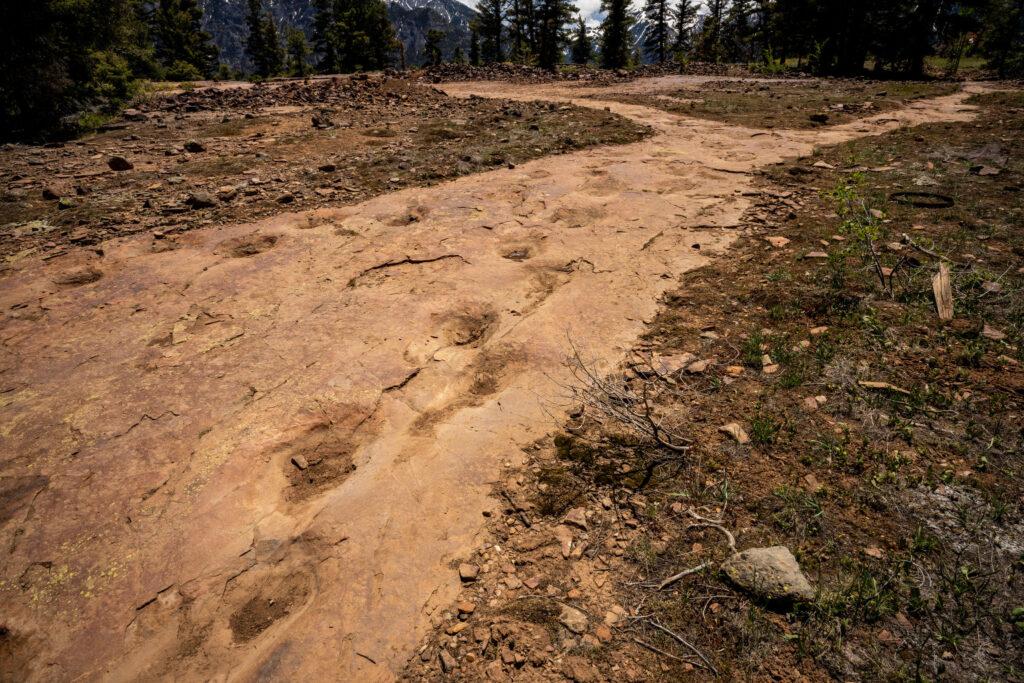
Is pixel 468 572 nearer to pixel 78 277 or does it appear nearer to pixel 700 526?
pixel 700 526

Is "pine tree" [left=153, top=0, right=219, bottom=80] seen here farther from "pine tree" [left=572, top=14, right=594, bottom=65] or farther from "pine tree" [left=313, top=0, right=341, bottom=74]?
"pine tree" [left=572, top=14, right=594, bottom=65]

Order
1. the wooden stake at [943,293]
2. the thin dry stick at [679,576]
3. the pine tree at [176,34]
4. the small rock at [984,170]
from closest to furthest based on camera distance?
the thin dry stick at [679,576], the wooden stake at [943,293], the small rock at [984,170], the pine tree at [176,34]

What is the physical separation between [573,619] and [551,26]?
1320 inches

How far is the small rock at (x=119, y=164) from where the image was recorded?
272 inches

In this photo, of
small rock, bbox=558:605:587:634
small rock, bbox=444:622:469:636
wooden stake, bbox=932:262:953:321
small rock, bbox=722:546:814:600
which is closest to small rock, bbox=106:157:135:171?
small rock, bbox=444:622:469:636

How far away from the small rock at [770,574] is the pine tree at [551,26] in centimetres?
2964

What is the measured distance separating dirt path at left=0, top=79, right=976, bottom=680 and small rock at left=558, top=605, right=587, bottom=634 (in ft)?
1.78

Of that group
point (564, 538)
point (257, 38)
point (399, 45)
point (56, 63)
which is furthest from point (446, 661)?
point (257, 38)

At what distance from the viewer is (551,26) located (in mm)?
27953

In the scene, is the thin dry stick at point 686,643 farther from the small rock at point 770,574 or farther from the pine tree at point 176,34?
the pine tree at point 176,34

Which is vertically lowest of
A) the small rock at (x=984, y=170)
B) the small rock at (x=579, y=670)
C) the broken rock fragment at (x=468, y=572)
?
the small rock at (x=579, y=670)

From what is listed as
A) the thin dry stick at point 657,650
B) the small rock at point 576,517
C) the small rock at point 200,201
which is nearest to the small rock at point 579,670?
the thin dry stick at point 657,650

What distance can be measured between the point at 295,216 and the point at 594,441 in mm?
4822

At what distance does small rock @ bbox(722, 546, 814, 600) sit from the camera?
5.95ft
